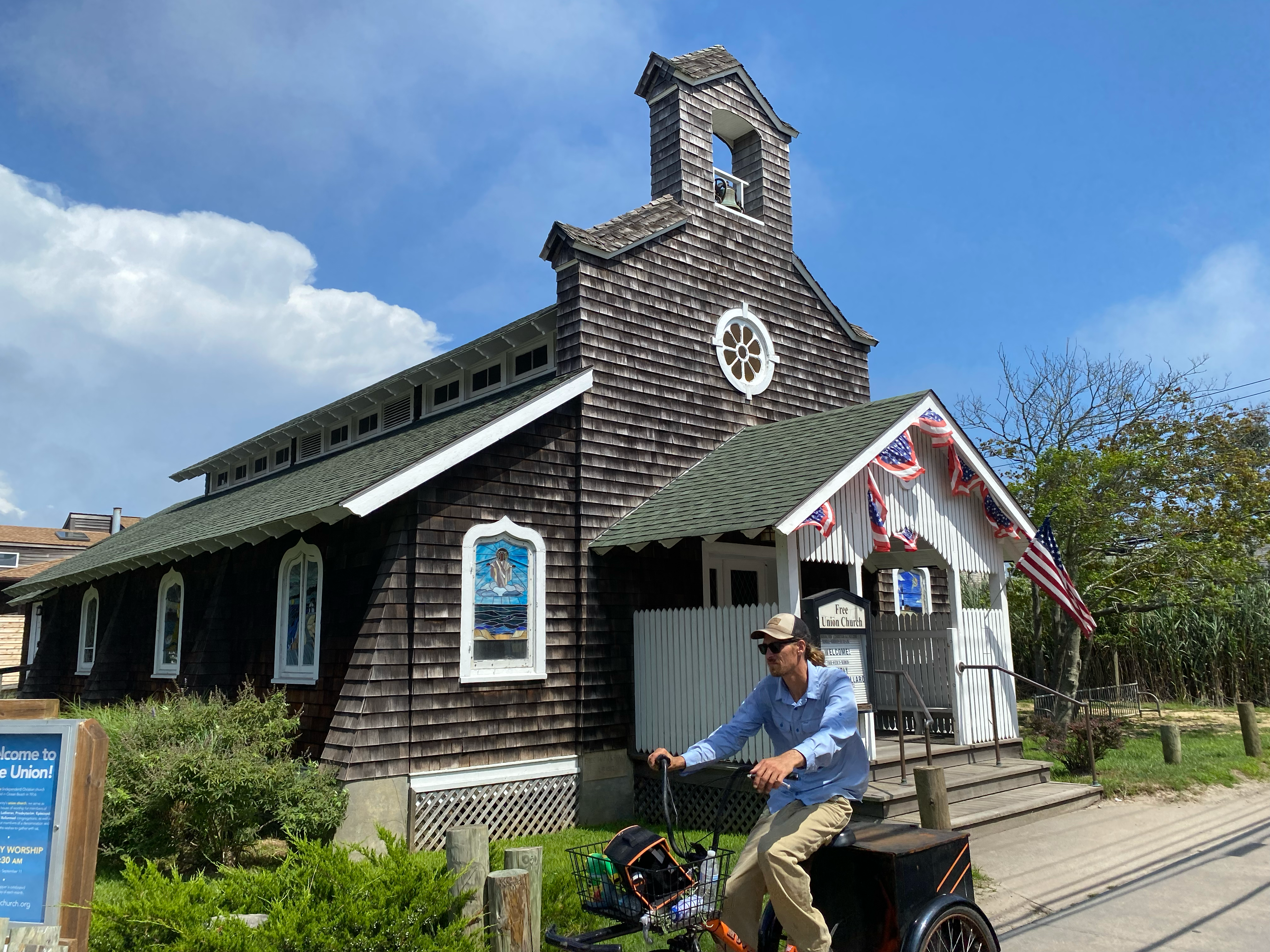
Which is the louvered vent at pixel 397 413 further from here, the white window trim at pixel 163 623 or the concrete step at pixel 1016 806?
the concrete step at pixel 1016 806

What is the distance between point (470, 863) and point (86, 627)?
61.2ft

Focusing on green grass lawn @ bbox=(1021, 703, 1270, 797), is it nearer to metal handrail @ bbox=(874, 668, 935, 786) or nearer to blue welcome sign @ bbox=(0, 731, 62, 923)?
metal handrail @ bbox=(874, 668, 935, 786)

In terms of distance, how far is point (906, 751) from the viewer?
12000 mm

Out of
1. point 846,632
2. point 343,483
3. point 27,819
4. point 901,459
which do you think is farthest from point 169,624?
point 901,459

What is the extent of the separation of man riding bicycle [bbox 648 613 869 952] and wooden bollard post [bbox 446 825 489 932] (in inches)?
56.7

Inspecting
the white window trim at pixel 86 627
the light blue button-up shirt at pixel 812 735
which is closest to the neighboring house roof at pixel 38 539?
the white window trim at pixel 86 627

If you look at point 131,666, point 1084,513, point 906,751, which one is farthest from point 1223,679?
point 131,666

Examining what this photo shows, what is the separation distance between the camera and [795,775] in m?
4.77

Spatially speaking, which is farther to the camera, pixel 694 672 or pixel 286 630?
pixel 286 630

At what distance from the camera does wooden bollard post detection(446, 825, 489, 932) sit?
17.2 feet

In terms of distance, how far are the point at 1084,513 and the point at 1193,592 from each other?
2724 millimetres

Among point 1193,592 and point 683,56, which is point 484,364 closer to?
point 683,56

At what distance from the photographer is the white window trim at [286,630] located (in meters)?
11.8

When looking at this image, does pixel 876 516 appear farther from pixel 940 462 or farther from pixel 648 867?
pixel 648 867
